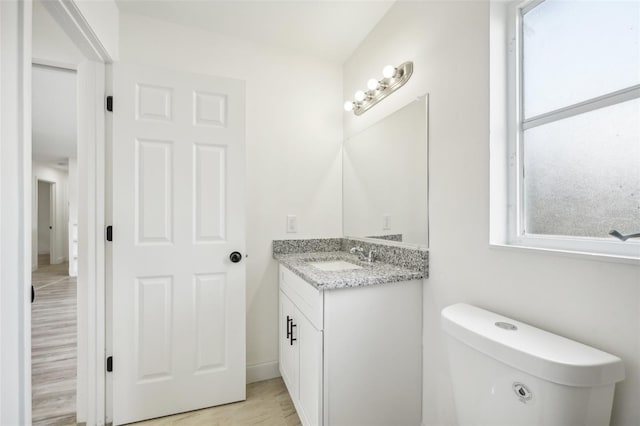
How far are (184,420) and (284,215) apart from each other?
1.35m

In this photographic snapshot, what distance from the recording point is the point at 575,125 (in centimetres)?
96

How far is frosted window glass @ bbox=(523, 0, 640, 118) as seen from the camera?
2.76 ft

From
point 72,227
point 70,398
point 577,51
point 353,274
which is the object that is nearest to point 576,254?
point 577,51

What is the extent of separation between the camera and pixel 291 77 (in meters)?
2.18

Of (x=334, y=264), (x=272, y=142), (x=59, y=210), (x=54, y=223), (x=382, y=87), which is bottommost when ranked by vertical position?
(x=334, y=264)

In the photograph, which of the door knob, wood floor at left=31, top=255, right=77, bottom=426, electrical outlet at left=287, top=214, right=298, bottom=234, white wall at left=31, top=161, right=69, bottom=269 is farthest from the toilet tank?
white wall at left=31, top=161, right=69, bottom=269

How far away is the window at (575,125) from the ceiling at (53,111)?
237 centimetres

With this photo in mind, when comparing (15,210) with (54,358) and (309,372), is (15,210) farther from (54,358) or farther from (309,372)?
(54,358)

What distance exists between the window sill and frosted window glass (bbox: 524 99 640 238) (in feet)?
0.35

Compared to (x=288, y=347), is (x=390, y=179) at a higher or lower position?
higher

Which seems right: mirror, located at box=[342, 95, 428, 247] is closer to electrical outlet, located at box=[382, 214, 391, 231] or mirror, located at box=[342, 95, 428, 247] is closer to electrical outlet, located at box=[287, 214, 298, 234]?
electrical outlet, located at box=[382, 214, 391, 231]

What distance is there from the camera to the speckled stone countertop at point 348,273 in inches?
51.3

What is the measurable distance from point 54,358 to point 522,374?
3099mm

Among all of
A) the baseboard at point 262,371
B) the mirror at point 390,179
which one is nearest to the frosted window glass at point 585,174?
the mirror at point 390,179
